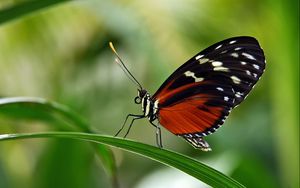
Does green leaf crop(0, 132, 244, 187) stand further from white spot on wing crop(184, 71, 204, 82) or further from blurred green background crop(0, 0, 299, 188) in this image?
blurred green background crop(0, 0, 299, 188)

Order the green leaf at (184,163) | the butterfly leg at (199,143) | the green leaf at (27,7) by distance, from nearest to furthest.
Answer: the green leaf at (184,163) → the green leaf at (27,7) → the butterfly leg at (199,143)

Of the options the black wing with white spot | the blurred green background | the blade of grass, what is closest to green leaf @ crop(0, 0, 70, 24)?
the blade of grass

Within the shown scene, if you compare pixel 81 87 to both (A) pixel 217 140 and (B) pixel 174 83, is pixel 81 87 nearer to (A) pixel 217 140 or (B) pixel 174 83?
(A) pixel 217 140

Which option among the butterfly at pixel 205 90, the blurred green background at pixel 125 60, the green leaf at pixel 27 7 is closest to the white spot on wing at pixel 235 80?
the butterfly at pixel 205 90

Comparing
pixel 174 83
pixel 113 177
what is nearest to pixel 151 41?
pixel 174 83

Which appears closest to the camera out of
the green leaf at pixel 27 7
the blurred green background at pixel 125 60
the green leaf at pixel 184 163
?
the green leaf at pixel 184 163

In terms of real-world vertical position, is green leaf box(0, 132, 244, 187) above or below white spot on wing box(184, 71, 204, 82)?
below

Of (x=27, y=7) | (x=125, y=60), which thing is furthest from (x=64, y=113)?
(x=125, y=60)

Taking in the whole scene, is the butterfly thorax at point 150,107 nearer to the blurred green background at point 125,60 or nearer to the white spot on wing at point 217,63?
the white spot on wing at point 217,63

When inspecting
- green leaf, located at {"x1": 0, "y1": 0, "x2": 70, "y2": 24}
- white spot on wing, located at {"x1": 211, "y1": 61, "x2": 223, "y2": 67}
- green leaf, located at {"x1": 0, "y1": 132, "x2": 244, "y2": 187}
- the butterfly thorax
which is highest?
green leaf, located at {"x1": 0, "y1": 0, "x2": 70, "y2": 24}
